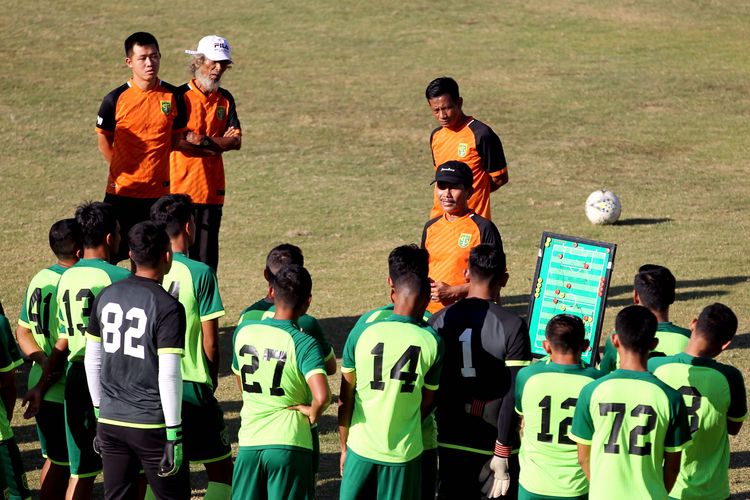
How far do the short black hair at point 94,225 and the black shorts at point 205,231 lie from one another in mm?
3912

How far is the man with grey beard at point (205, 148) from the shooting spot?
11.8 metres

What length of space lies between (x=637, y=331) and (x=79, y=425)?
3.90m

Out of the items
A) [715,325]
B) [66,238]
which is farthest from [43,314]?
[715,325]

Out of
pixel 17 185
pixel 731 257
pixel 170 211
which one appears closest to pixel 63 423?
pixel 170 211

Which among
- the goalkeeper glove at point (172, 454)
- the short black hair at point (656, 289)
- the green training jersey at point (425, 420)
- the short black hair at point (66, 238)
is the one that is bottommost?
the goalkeeper glove at point (172, 454)

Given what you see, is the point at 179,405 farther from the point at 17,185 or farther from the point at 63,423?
the point at 17,185

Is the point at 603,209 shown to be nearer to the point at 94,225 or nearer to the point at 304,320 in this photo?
the point at 304,320

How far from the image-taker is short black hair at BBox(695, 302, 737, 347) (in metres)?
6.88

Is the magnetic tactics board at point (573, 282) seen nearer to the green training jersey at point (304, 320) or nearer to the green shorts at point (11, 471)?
the green training jersey at point (304, 320)

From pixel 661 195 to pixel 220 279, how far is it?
928 centimetres

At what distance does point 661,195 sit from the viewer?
21.2 metres

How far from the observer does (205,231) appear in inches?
471

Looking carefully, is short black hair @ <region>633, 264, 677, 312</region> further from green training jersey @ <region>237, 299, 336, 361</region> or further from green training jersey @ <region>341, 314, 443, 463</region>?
green training jersey @ <region>237, 299, 336, 361</region>

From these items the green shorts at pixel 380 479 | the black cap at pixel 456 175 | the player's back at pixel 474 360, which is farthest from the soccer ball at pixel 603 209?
the green shorts at pixel 380 479
